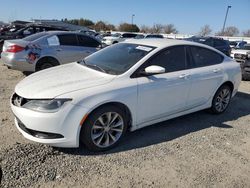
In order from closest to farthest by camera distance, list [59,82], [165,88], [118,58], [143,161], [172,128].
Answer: [143,161] → [59,82] → [165,88] → [118,58] → [172,128]

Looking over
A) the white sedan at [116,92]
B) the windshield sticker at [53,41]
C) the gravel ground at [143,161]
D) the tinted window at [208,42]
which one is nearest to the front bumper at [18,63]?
the windshield sticker at [53,41]

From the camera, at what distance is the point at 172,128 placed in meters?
4.63

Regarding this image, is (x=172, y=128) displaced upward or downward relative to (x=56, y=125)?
downward

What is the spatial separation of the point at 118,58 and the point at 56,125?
5.38ft

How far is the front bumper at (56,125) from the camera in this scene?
3221 millimetres

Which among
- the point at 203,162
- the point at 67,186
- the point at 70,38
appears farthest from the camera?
the point at 70,38

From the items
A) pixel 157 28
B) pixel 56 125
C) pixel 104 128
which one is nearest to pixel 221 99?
pixel 104 128

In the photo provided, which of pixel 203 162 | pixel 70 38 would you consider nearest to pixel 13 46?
pixel 70 38

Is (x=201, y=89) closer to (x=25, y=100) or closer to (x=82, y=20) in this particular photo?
(x=25, y=100)

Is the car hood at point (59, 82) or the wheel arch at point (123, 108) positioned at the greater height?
the car hood at point (59, 82)

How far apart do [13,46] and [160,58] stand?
492 cm

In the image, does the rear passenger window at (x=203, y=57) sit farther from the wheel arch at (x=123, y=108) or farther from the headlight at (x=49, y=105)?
the headlight at (x=49, y=105)

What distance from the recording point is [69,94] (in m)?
3.28

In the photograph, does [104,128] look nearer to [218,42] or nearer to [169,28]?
[218,42]
